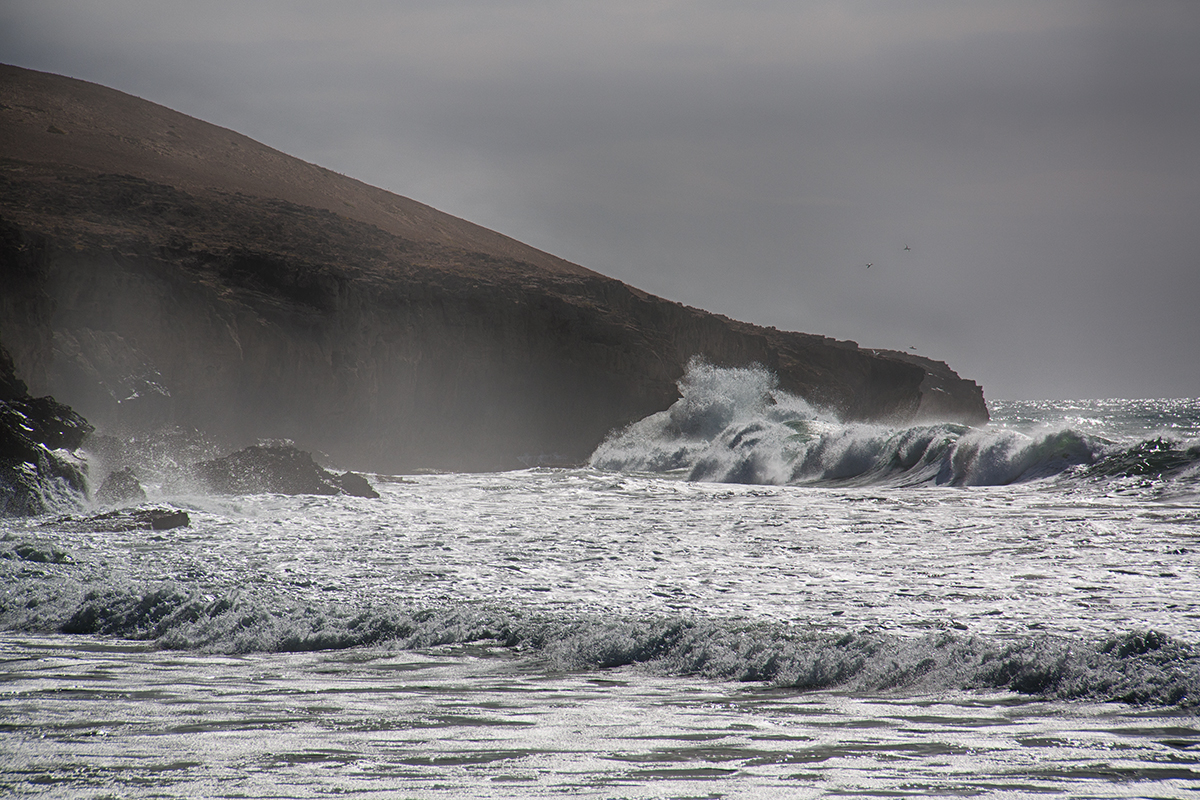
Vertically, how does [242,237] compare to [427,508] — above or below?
above

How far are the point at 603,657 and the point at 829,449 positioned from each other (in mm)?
16855

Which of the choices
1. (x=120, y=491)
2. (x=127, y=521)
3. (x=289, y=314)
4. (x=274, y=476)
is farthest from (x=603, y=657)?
(x=289, y=314)

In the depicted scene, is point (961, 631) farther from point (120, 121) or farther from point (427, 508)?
point (120, 121)

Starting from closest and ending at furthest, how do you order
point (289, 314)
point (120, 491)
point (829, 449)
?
point (120, 491) < point (829, 449) < point (289, 314)

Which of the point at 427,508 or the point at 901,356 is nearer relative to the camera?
the point at 427,508

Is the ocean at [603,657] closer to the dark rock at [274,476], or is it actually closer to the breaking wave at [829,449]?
the dark rock at [274,476]

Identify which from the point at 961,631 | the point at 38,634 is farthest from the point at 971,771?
the point at 38,634

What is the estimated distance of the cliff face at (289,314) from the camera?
768 inches

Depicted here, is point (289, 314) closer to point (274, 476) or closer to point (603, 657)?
point (274, 476)

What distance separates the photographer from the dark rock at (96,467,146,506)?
10617 millimetres

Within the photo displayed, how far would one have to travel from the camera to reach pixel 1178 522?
8656 millimetres

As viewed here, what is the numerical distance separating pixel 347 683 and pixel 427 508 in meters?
7.50

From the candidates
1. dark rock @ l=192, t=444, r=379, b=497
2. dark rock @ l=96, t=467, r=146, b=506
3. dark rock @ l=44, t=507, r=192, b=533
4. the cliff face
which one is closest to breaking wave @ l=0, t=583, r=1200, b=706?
dark rock @ l=44, t=507, r=192, b=533

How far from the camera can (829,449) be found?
20.2 metres
